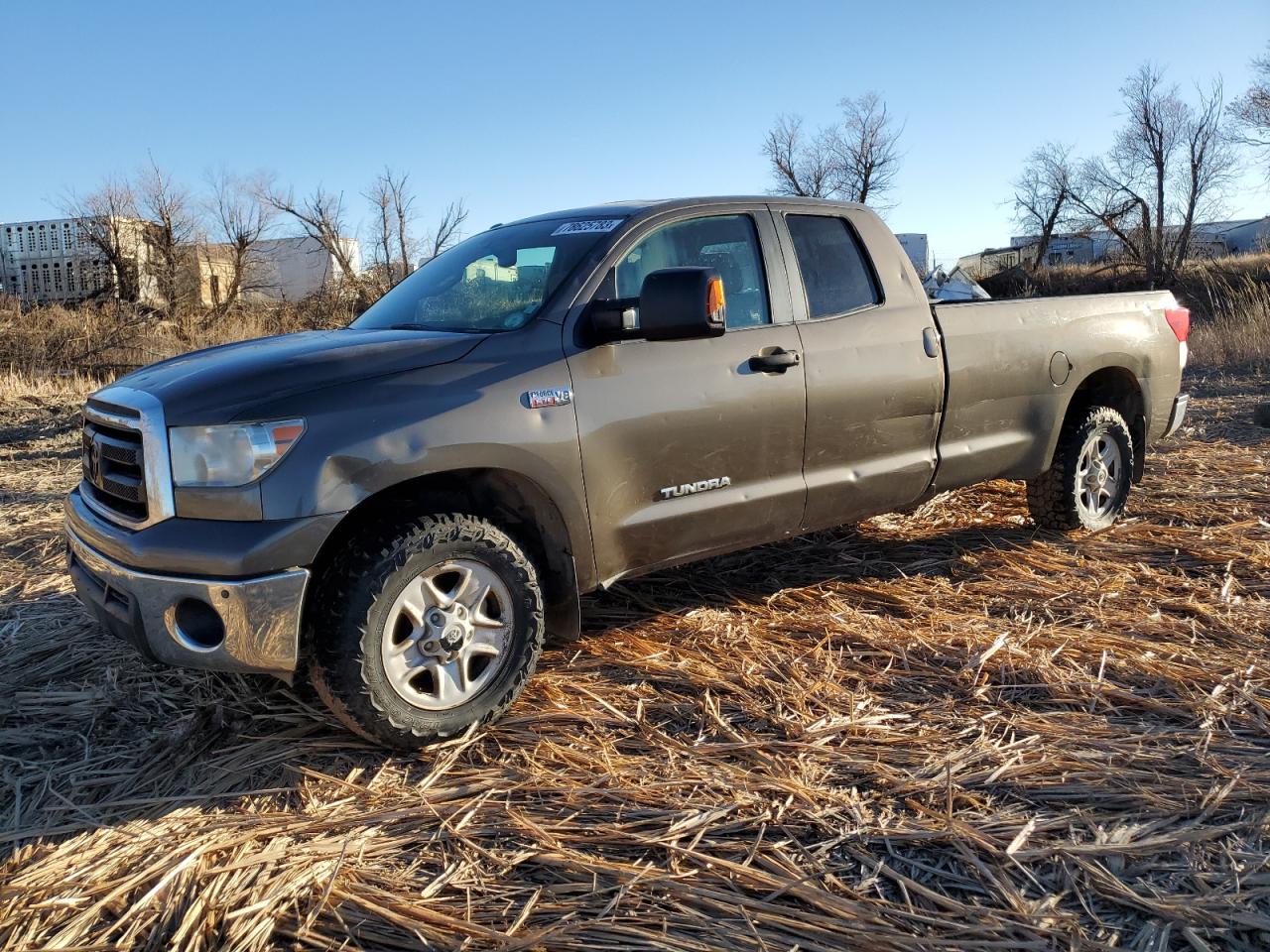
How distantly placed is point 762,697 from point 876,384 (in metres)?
1.59

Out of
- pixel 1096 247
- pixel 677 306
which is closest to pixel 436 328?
pixel 677 306

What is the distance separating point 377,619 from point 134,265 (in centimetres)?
2583

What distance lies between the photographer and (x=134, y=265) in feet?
81.0

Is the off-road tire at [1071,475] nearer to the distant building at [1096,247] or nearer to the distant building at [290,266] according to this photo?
the distant building at [290,266]

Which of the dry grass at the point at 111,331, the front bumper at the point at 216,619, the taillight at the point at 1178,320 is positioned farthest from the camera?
the dry grass at the point at 111,331

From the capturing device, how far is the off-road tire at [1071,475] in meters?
5.21

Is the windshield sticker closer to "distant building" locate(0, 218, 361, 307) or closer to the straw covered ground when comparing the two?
the straw covered ground

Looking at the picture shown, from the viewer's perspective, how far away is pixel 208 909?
231 cm

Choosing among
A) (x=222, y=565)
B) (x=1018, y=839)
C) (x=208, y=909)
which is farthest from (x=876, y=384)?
(x=208, y=909)

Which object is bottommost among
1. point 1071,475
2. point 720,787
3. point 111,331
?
point 720,787

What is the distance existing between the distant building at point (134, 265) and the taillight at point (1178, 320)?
23596 millimetres

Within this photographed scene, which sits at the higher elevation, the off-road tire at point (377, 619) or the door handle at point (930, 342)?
the door handle at point (930, 342)

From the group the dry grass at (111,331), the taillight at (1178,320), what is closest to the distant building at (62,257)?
the dry grass at (111,331)

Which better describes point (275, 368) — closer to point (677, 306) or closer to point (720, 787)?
point (677, 306)
